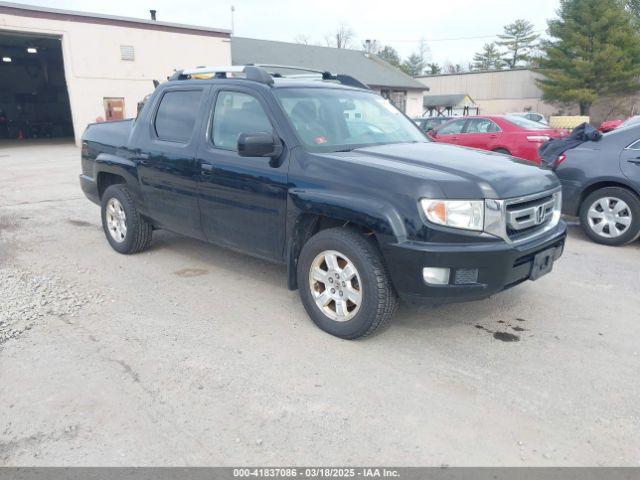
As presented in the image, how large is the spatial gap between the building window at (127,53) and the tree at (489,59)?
2616 inches

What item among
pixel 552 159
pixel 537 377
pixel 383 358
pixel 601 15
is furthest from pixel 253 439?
pixel 601 15

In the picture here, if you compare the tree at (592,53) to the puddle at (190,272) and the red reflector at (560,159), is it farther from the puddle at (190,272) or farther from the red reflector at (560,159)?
the puddle at (190,272)

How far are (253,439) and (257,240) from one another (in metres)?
1.94

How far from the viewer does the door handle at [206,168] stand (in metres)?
4.58

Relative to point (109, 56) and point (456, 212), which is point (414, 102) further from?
point (456, 212)

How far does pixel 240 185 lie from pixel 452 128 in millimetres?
10234

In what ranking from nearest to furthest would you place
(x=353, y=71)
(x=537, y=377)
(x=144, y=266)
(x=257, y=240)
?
(x=537, y=377) < (x=257, y=240) < (x=144, y=266) < (x=353, y=71)

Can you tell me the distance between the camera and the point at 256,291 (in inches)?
191

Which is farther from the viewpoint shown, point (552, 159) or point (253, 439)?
point (552, 159)

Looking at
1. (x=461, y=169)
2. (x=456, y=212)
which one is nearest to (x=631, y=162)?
(x=461, y=169)

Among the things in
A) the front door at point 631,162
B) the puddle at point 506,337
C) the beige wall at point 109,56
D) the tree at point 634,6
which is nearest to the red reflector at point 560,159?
the front door at point 631,162

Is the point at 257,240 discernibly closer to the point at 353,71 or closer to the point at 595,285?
the point at 595,285

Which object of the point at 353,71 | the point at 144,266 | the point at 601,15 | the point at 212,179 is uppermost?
the point at 601,15

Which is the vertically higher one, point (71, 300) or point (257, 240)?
point (257, 240)
